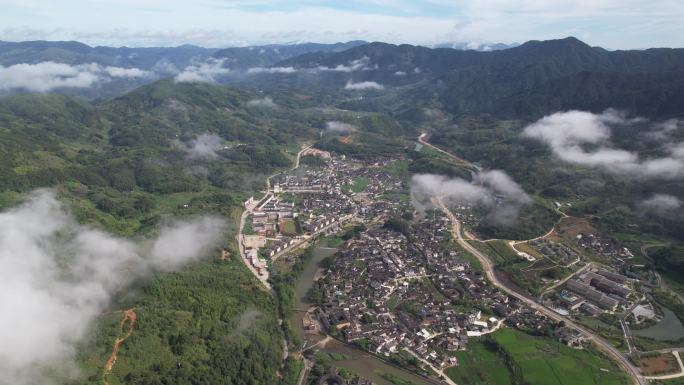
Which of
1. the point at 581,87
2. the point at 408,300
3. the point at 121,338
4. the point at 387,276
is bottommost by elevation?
the point at 387,276

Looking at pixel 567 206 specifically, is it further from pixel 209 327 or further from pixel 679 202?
pixel 209 327

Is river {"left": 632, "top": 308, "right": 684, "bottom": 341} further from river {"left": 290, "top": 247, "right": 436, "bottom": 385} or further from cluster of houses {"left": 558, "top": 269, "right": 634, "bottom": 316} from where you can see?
river {"left": 290, "top": 247, "right": 436, "bottom": 385}

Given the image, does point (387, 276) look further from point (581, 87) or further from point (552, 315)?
point (581, 87)

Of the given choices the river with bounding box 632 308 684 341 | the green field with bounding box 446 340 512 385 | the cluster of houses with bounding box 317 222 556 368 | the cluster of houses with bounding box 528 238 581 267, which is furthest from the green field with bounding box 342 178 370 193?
the river with bounding box 632 308 684 341

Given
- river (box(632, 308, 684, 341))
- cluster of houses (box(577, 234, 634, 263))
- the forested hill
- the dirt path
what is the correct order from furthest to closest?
the forested hill, cluster of houses (box(577, 234, 634, 263)), river (box(632, 308, 684, 341)), the dirt path

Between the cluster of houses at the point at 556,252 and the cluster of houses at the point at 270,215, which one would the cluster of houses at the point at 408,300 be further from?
the cluster of houses at the point at 270,215

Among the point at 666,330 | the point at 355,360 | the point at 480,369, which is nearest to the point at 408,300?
the point at 355,360
